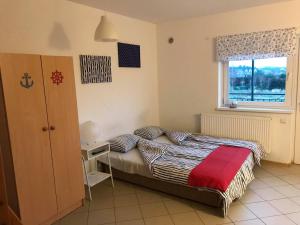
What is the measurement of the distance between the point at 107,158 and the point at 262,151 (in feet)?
7.21

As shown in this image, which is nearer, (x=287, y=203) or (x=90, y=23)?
(x=287, y=203)

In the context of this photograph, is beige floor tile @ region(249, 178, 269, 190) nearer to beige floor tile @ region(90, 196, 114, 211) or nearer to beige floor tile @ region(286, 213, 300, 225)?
beige floor tile @ region(286, 213, 300, 225)

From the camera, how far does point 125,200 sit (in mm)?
2805

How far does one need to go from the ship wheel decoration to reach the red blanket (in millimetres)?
1637

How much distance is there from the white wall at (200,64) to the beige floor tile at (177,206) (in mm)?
1774

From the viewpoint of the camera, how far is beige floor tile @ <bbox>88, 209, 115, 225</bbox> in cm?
241

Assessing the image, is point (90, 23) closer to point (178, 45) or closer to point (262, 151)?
point (178, 45)

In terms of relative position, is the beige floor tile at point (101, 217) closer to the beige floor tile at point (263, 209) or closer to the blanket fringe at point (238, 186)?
the blanket fringe at point (238, 186)

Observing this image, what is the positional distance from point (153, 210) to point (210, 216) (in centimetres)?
58

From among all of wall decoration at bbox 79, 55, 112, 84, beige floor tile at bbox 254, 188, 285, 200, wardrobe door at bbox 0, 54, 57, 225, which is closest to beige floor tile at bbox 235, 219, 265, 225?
beige floor tile at bbox 254, 188, 285, 200

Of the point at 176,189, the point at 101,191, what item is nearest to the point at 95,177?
the point at 101,191

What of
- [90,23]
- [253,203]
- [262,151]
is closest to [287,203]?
[253,203]

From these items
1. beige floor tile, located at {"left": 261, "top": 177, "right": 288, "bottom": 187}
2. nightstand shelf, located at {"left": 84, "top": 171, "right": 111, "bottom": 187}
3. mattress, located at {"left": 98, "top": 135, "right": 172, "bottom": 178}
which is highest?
mattress, located at {"left": 98, "top": 135, "right": 172, "bottom": 178}

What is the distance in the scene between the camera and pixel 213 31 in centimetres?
383
